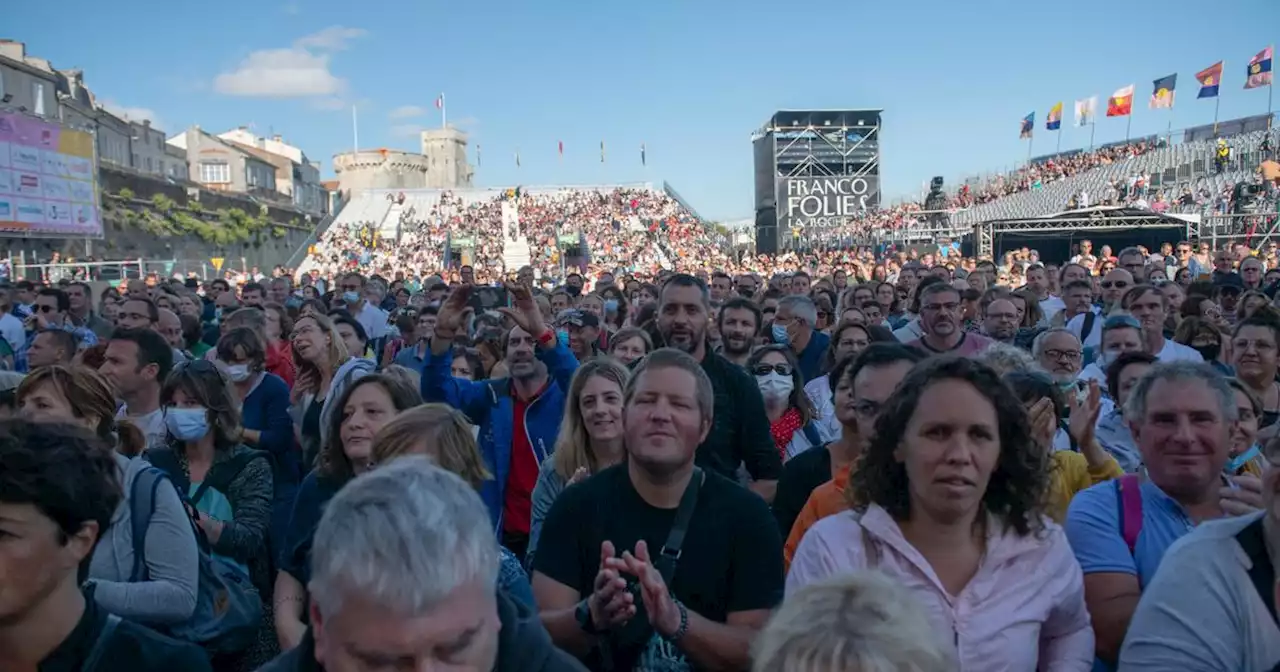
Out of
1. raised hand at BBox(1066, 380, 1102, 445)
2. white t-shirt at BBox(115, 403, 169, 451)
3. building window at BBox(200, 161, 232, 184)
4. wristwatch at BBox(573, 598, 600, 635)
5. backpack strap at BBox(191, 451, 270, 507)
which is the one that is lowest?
wristwatch at BBox(573, 598, 600, 635)

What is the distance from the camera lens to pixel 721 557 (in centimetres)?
277

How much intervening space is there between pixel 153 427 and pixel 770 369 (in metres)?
3.13

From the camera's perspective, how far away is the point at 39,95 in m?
38.7

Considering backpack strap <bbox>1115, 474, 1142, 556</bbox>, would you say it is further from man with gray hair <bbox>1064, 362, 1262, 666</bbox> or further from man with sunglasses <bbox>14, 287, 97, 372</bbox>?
man with sunglasses <bbox>14, 287, 97, 372</bbox>

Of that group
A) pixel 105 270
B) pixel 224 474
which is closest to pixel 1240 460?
pixel 224 474

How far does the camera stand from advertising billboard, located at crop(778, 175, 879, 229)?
130 ft

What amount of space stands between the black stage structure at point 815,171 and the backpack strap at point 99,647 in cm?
3710

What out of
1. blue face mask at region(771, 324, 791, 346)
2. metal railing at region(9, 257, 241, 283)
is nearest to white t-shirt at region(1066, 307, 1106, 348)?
blue face mask at region(771, 324, 791, 346)

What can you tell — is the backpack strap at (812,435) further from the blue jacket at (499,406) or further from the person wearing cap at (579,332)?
the person wearing cap at (579,332)

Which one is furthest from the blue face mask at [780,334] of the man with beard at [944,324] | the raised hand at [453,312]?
the raised hand at [453,312]

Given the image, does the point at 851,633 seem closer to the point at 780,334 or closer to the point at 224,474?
the point at 224,474

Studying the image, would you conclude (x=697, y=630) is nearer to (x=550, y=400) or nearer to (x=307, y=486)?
(x=307, y=486)

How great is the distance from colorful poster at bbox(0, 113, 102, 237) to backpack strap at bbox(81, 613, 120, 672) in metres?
27.8

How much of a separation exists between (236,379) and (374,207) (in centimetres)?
5825
